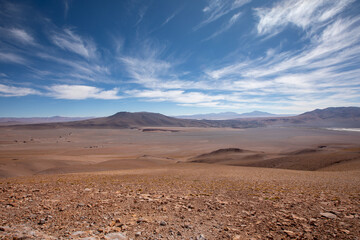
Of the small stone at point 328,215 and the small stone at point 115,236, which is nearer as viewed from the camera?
the small stone at point 115,236

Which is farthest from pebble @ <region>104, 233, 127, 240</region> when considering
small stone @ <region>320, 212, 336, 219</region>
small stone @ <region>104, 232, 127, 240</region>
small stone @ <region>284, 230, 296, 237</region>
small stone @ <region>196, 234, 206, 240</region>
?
small stone @ <region>320, 212, 336, 219</region>

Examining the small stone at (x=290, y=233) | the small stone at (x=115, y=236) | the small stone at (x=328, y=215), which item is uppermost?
the small stone at (x=115, y=236)

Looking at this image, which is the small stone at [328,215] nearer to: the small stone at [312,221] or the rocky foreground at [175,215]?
the rocky foreground at [175,215]

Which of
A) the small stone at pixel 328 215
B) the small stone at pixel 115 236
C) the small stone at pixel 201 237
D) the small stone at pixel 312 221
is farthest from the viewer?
the small stone at pixel 328 215

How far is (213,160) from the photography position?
28.8 meters

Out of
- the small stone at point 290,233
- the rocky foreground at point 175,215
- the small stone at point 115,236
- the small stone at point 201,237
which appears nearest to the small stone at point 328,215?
the rocky foreground at point 175,215

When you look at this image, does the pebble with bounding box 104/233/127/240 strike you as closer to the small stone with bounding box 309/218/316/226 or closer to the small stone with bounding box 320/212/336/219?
the small stone with bounding box 309/218/316/226

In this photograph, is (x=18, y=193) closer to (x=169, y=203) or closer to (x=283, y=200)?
(x=169, y=203)

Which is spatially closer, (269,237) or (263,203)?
(269,237)

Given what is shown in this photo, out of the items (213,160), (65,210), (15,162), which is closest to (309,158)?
(213,160)

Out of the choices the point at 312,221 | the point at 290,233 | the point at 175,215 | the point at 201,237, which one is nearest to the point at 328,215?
the point at 312,221

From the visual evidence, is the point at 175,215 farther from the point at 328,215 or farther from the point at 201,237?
the point at 328,215

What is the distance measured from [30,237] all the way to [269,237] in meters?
4.70

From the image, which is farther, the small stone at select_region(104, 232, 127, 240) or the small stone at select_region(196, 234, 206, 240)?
the small stone at select_region(196, 234, 206, 240)
